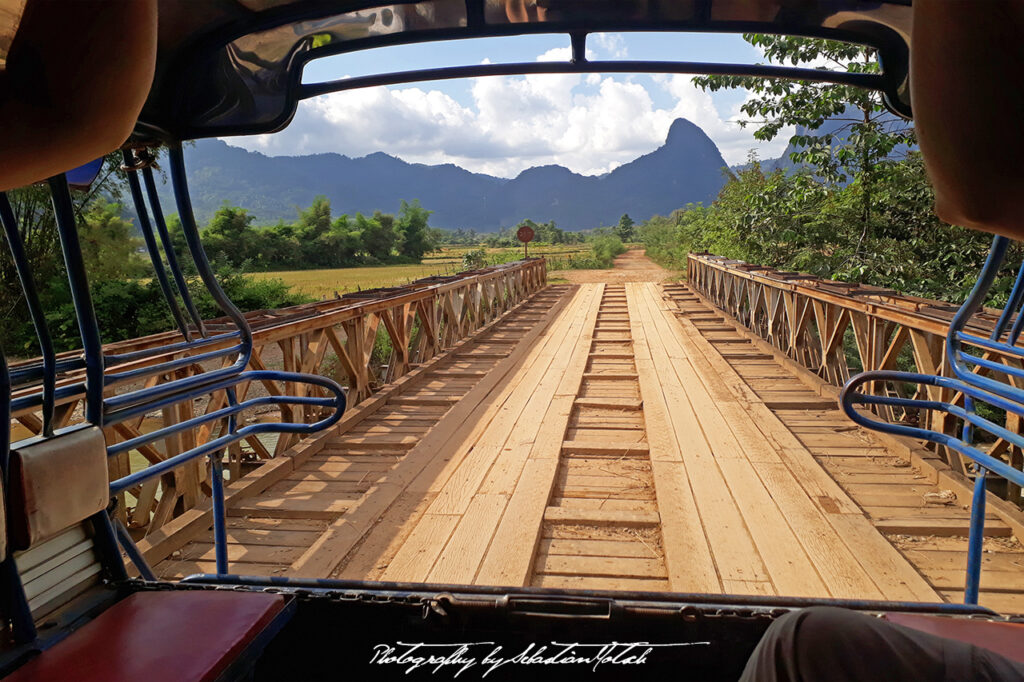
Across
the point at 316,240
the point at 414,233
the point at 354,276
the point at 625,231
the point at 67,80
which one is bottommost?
the point at 354,276

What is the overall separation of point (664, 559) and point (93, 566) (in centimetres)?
186

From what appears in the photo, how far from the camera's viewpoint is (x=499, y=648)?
1.29 m

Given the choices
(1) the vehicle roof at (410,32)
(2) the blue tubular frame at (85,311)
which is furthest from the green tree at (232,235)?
(2) the blue tubular frame at (85,311)

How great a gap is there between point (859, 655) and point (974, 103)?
2.11 feet

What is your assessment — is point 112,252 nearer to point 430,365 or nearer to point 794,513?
point 430,365

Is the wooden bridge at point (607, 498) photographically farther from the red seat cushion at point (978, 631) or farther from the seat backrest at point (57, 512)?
the seat backrest at point (57, 512)

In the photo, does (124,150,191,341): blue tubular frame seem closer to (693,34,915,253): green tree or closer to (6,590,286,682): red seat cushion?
(6,590,286,682): red seat cushion

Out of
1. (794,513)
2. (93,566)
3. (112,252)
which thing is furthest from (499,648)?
(112,252)

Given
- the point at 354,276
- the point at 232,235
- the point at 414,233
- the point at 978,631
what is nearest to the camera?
the point at 978,631

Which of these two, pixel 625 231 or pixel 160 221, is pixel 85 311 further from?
pixel 625 231

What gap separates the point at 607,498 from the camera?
2.92 metres

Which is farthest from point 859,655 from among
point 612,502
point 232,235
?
point 232,235

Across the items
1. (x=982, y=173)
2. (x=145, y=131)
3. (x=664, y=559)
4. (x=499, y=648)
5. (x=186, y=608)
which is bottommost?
(x=664, y=559)

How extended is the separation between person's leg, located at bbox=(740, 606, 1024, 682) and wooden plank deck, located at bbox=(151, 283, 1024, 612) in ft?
4.51
